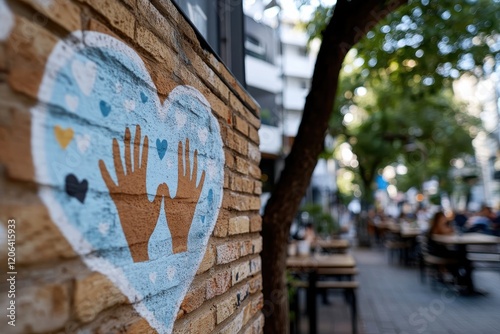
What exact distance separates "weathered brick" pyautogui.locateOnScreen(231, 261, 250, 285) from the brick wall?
14cm

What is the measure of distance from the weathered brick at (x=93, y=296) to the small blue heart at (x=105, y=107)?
0.41 meters

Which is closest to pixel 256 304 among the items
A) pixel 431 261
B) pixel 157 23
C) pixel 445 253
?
pixel 157 23

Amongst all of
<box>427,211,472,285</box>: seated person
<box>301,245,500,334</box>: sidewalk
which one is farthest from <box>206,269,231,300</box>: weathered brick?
<box>427,211,472,285</box>: seated person

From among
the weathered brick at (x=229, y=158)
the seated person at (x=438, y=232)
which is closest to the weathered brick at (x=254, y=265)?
the weathered brick at (x=229, y=158)

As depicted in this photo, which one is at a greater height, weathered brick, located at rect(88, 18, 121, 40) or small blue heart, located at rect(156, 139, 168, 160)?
weathered brick, located at rect(88, 18, 121, 40)

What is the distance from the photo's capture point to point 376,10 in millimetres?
3166

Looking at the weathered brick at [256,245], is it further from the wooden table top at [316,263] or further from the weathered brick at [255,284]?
the wooden table top at [316,263]

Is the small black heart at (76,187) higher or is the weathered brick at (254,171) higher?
the weathered brick at (254,171)

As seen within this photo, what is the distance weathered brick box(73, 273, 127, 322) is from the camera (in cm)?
90

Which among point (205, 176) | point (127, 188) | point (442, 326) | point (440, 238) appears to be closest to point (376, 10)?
point (205, 176)

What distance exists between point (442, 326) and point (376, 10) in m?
4.44

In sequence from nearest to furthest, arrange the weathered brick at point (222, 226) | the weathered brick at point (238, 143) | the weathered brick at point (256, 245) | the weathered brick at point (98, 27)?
the weathered brick at point (98, 27) < the weathered brick at point (222, 226) < the weathered brick at point (238, 143) < the weathered brick at point (256, 245)

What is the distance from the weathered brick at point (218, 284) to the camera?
1.70 meters

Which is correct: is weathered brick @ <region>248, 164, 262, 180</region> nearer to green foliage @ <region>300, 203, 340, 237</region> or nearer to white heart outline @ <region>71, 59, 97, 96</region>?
white heart outline @ <region>71, 59, 97, 96</region>
